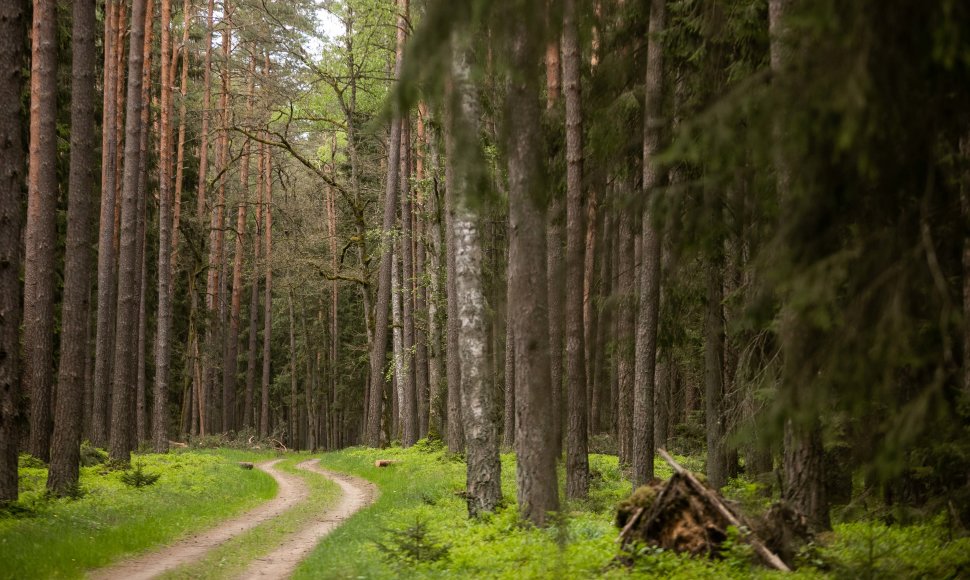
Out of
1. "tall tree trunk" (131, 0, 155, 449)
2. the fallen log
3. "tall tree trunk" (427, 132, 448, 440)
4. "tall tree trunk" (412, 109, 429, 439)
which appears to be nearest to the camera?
the fallen log

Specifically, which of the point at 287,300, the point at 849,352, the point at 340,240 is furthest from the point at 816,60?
the point at 287,300

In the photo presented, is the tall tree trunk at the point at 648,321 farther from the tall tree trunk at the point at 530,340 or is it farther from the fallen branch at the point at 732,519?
the fallen branch at the point at 732,519

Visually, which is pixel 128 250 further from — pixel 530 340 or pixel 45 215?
pixel 530 340

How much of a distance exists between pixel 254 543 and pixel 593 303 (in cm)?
721

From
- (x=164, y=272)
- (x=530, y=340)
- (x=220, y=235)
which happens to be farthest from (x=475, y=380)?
(x=220, y=235)

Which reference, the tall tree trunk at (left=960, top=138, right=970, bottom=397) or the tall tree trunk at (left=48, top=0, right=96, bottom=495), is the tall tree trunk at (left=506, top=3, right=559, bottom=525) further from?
the tall tree trunk at (left=48, top=0, right=96, bottom=495)

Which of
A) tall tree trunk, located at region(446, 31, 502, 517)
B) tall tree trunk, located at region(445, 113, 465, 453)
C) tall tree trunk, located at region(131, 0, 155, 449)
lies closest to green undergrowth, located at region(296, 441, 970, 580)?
tall tree trunk, located at region(446, 31, 502, 517)

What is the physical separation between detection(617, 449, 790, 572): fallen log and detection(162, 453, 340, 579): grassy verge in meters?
4.83

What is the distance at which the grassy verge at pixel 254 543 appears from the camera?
930 cm

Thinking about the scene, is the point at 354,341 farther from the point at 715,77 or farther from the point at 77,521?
the point at 715,77

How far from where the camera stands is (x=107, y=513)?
1250cm

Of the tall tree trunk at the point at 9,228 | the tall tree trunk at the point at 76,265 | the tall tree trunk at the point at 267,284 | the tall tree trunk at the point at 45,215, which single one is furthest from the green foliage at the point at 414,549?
the tall tree trunk at the point at 267,284

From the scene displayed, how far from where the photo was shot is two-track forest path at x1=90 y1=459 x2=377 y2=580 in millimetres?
9250

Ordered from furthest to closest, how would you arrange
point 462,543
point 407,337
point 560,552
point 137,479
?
point 407,337 < point 137,479 < point 462,543 < point 560,552
